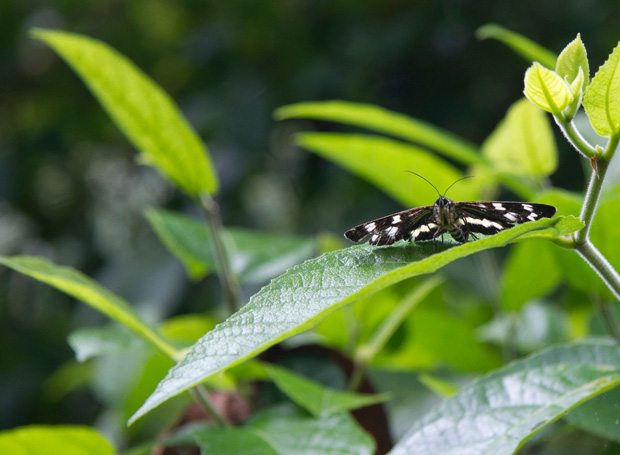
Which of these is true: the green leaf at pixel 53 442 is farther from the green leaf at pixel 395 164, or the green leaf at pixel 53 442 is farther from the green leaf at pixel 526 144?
the green leaf at pixel 526 144

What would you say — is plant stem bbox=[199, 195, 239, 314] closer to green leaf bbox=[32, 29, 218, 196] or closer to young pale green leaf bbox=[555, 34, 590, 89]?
green leaf bbox=[32, 29, 218, 196]

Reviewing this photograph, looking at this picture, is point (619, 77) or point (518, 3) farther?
point (518, 3)

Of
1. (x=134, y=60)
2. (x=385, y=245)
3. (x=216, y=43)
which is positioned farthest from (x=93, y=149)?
(x=385, y=245)

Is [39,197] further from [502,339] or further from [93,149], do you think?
[502,339]

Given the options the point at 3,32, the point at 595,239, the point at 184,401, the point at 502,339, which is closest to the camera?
the point at 595,239

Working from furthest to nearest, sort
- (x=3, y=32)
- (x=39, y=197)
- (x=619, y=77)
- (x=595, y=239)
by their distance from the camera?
(x=39, y=197) → (x=3, y=32) → (x=595, y=239) → (x=619, y=77)

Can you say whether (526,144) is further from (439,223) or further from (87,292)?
(87,292)

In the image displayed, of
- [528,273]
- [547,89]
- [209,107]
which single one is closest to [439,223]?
[547,89]

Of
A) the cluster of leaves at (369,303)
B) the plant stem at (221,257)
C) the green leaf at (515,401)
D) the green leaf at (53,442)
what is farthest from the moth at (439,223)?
the green leaf at (53,442)
